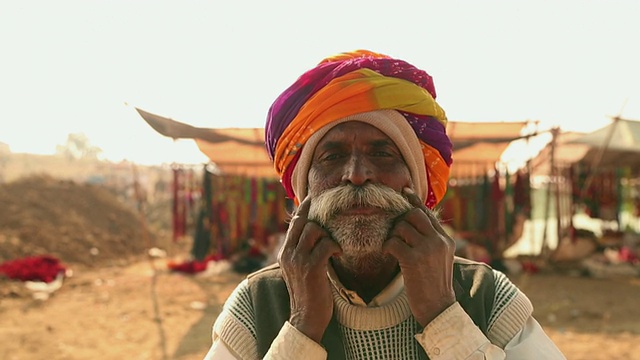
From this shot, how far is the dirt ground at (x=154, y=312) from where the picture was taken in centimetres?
559

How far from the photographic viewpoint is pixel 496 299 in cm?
153

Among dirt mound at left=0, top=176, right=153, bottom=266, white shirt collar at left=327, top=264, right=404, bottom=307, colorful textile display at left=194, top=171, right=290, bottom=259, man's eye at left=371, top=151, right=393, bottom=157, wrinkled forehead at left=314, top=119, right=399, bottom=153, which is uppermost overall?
wrinkled forehead at left=314, top=119, right=399, bottom=153

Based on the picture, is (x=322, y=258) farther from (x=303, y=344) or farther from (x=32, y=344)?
(x=32, y=344)

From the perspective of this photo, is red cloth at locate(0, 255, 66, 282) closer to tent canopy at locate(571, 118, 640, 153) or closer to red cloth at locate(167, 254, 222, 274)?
red cloth at locate(167, 254, 222, 274)

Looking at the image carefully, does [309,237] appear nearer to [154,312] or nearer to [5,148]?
[154,312]

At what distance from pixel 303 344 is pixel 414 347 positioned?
1.24 feet

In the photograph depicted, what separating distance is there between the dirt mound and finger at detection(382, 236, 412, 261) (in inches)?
543

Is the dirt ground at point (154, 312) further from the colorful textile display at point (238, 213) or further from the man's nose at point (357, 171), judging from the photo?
the man's nose at point (357, 171)

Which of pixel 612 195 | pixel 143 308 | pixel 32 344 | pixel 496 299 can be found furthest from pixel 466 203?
pixel 496 299

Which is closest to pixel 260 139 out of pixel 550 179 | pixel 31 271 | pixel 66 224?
pixel 31 271

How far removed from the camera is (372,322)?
1514 millimetres

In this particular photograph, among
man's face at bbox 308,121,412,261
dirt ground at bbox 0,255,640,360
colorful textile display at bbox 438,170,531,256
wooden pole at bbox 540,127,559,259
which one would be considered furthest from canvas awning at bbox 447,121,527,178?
man's face at bbox 308,121,412,261

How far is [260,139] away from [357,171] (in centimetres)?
689

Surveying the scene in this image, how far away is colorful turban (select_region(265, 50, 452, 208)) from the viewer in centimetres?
169
